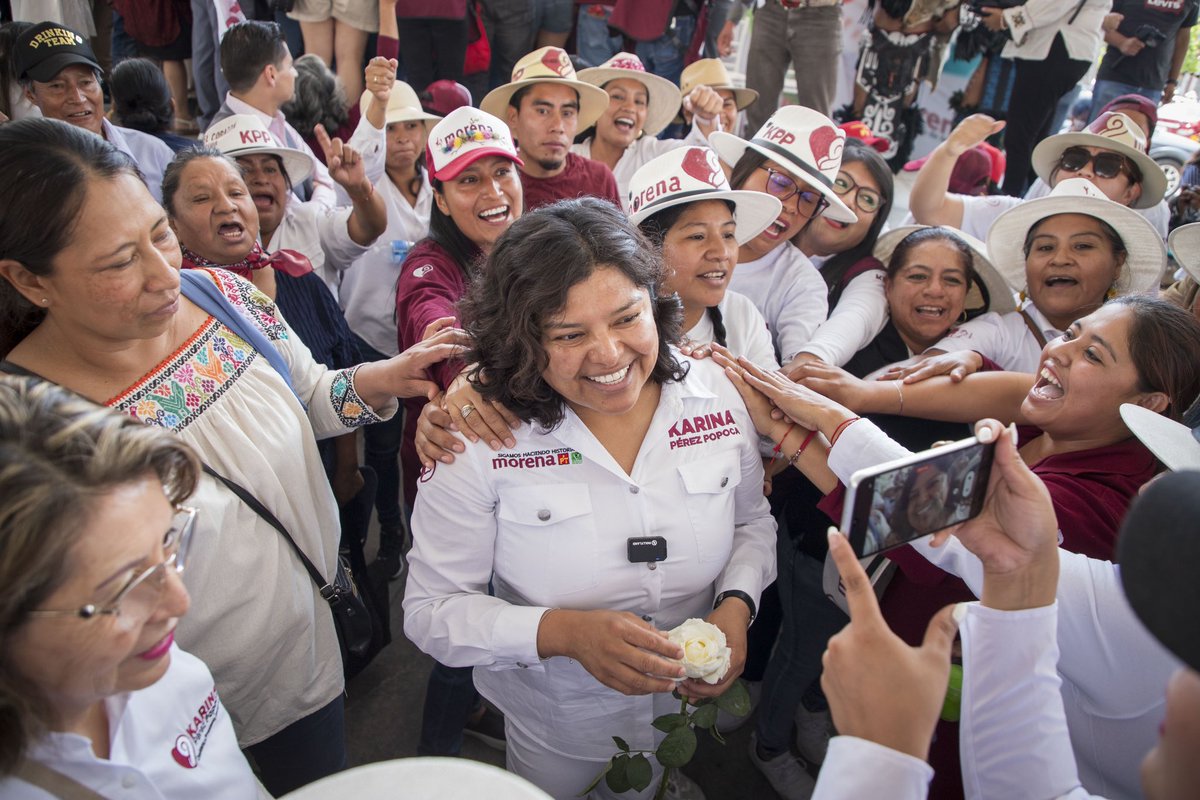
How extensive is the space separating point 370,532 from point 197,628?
224 cm

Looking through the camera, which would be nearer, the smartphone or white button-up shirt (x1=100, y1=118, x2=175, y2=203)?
the smartphone

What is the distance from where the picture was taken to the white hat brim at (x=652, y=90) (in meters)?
4.31

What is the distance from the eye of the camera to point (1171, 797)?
0.80 meters

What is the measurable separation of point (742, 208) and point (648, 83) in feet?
7.06

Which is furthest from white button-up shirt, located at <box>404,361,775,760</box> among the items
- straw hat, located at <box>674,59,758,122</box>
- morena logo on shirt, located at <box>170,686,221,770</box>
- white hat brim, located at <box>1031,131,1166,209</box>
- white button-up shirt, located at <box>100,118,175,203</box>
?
straw hat, located at <box>674,59,758,122</box>

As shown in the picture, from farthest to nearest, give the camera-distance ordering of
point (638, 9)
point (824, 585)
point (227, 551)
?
point (638, 9) → point (824, 585) → point (227, 551)

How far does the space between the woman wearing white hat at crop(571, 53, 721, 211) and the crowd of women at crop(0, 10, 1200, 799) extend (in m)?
1.23

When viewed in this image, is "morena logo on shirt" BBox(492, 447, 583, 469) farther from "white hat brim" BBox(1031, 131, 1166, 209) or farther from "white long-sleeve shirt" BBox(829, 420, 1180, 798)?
"white hat brim" BBox(1031, 131, 1166, 209)

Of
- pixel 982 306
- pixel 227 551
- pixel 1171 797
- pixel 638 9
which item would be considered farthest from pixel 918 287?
pixel 638 9

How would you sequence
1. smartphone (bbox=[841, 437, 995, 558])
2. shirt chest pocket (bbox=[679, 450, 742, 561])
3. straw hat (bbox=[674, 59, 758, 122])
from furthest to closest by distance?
straw hat (bbox=[674, 59, 758, 122]), shirt chest pocket (bbox=[679, 450, 742, 561]), smartphone (bbox=[841, 437, 995, 558])

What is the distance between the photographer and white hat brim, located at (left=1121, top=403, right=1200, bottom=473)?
1.44 m

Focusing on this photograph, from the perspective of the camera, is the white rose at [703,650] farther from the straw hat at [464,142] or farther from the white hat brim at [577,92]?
the white hat brim at [577,92]

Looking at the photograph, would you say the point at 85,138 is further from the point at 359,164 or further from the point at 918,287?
the point at 918,287

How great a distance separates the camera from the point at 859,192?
3.12 m
